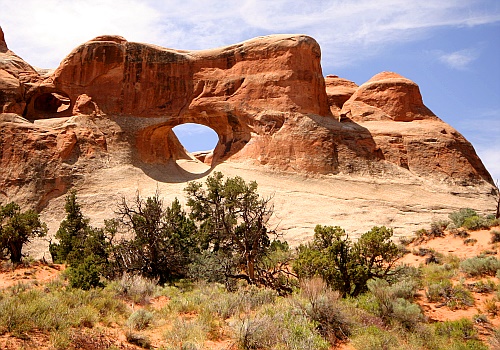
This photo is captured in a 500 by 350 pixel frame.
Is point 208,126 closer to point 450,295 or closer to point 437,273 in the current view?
point 437,273

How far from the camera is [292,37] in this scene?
105 feet

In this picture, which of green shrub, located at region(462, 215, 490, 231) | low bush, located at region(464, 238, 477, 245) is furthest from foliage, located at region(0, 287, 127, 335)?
green shrub, located at region(462, 215, 490, 231)

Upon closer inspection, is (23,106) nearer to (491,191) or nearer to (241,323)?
(241,323)

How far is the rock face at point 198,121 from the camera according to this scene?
2953 cm

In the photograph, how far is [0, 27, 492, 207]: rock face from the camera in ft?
96.9

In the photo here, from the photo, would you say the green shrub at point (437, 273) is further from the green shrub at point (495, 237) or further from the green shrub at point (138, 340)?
the green shrub at point (138, 340)

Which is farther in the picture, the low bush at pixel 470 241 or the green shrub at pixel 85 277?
the low bush at pixel 470 241

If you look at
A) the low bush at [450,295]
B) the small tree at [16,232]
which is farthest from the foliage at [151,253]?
the low bush at [450,295]

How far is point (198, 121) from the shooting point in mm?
33344

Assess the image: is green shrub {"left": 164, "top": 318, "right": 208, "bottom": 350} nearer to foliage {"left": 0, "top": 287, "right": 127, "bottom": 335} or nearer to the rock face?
foliage {"left": 0, "top": 287, "right": 127, "bottom": 335}

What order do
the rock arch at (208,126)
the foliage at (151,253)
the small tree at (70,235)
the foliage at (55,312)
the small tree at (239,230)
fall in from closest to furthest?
the foliage at (55,312), the small tree at (239,230), the foliage at (151,253), the small tree at (70,235), the rock arch at (208,126)

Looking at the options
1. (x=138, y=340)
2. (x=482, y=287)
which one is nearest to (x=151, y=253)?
(x=138, y=340)

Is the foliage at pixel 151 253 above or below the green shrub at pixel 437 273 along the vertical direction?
below

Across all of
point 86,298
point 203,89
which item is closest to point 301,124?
point 203,89
